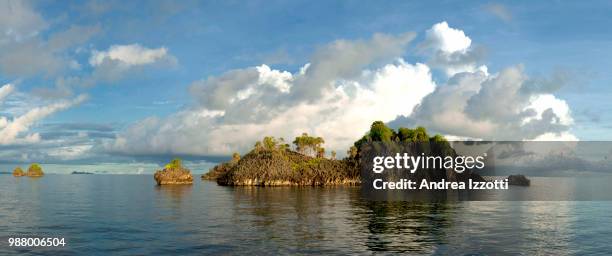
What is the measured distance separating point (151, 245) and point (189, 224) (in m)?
17.6

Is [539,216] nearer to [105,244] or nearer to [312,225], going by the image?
[312,225]

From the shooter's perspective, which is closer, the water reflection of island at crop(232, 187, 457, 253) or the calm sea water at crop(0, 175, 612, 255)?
the calm sea water at crop(0, 175, 612, 255)

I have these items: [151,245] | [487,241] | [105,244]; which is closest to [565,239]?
[487,241]

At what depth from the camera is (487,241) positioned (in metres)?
53.6

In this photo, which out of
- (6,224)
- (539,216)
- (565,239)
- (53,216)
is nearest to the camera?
(565,239)

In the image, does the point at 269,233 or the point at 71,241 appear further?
the point at 269,233

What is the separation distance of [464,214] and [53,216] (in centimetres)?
6880

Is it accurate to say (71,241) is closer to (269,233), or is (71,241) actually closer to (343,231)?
(269,233)

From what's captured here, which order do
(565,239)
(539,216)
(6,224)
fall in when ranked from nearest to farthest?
1. (565,239)
2. (6,224)
3. (539,216)

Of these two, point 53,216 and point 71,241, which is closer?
point 71,241

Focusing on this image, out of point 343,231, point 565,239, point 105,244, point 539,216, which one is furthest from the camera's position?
point 539,216

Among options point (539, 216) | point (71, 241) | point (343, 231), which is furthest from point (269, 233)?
point (539, 216)

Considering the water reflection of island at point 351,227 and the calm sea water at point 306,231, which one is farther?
the water reflection of island at point 351,227

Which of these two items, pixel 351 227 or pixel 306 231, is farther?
pixel 351 227
